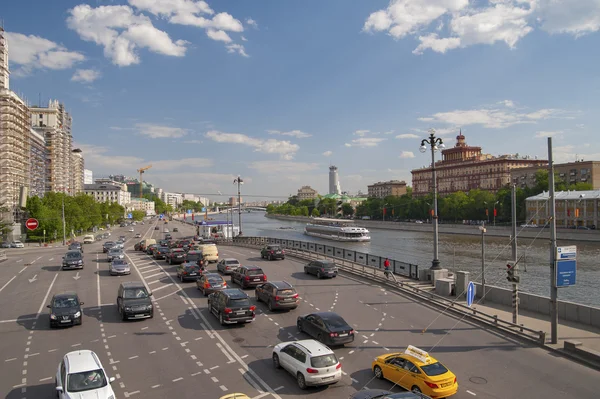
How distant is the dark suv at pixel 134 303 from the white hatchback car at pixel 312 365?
954cm

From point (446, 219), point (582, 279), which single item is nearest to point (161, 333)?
point (582, 279)

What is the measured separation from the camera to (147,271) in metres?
36.1

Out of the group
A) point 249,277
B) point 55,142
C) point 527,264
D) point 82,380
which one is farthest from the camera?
point 55,142

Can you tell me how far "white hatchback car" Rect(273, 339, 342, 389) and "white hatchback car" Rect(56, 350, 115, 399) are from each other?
5038mm

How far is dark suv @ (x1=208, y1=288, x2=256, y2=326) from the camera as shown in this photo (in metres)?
18.9

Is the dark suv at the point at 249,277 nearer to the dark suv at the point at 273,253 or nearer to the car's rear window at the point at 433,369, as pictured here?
the dark suv at the point at 273,253

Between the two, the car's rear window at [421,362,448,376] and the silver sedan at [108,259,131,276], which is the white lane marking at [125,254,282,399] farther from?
the silver sedan at [108,259,131,276]

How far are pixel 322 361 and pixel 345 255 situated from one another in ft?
128

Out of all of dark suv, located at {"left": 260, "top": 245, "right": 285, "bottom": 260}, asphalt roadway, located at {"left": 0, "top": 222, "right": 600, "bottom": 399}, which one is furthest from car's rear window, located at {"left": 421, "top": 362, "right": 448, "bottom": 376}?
dark suv, located at {"left": 260, "top": 245, "right": 285, "bottom": 260}

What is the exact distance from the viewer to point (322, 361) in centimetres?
1250

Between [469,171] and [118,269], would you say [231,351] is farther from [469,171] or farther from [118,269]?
[469,171]

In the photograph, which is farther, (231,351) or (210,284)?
(210,284)

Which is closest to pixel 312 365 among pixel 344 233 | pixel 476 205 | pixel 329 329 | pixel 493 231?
pixel 329 329

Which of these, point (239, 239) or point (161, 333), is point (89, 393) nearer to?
point (161, 333)
